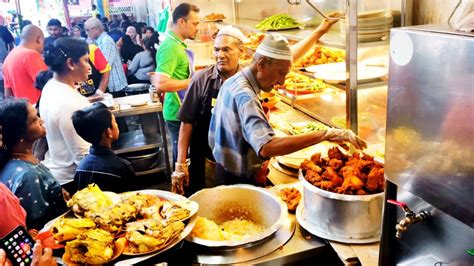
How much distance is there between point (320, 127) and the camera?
306 cm

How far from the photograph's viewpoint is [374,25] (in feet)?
6.91

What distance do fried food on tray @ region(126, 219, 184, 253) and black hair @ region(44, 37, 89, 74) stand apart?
6.01 feet

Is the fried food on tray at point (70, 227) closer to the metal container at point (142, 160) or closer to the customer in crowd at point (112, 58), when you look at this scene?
the metal container at point (142, 160)

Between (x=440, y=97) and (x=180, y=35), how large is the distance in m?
2.99

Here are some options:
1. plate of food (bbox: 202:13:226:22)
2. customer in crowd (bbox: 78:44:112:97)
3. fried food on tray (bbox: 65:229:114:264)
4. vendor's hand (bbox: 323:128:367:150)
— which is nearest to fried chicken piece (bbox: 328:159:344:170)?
vendor's hand (bbox: 323:128:367:150)

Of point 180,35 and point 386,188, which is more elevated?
point 180,35

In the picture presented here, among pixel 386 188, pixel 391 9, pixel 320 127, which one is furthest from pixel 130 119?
pixel 386 188

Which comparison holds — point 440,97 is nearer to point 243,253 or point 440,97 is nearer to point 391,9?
point 243,253

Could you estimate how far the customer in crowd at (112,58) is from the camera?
6027mm

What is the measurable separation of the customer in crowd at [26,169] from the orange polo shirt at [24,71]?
266cm

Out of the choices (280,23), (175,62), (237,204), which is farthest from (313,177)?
(175,62)

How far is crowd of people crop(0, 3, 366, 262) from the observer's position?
207 centimetres

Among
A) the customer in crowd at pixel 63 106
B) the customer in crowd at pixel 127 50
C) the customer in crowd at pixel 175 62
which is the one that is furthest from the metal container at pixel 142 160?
the customer in crowd at pixel 127 50

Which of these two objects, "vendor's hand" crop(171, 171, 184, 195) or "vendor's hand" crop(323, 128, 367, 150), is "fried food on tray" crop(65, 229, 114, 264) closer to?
"vendor's hand" crop(323, 128, 367, 150)
